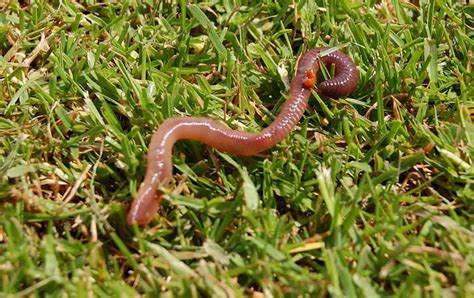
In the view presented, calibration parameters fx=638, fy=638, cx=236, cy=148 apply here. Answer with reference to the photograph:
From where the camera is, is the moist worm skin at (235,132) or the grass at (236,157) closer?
the grass at (236,157)

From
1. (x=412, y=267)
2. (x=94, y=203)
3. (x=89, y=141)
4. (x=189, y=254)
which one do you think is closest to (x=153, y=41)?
(x=89, y=141)

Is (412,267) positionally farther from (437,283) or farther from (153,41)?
(153,41)

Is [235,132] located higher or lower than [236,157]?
higher

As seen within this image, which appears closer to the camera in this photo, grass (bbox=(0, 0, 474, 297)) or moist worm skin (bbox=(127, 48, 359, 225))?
grass (bbox=(0, 0, 474, 297))
